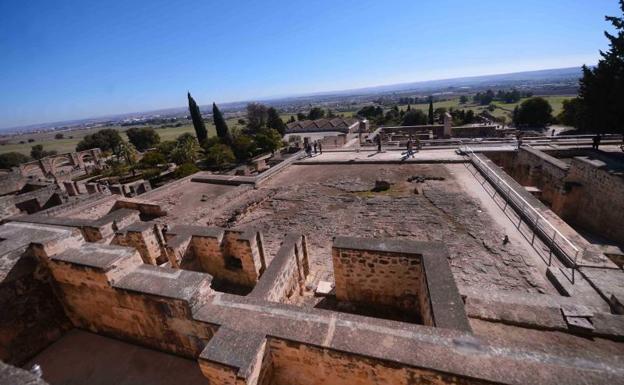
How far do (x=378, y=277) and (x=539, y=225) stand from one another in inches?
253

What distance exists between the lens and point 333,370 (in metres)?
3.46

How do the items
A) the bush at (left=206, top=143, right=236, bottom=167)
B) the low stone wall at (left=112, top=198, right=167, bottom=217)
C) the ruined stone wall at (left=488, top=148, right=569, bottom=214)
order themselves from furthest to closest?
the bush at (left=206, top=143, right=236, bottom=167) < the ruined stone wall at (left=488, top=148, right=569, bottom=214) < the low stone wall at (left=112, top=198, right=167, bottom=217)

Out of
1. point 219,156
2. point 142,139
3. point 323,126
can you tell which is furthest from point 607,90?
point 142,139

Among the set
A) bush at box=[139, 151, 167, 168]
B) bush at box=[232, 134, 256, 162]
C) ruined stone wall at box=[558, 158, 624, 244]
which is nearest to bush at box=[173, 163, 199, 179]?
bush at box=[139, 151, 167, 168]

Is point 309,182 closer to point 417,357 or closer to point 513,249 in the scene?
point 513,249

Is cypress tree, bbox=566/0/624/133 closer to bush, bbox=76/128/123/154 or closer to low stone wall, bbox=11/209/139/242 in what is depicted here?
low stone wall, bbox=11/209/139/242

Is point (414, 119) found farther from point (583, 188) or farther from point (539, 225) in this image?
point (539, 225)

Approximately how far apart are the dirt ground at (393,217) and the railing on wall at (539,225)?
27.3 inches

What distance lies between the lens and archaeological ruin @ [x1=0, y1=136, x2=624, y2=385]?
3.22m

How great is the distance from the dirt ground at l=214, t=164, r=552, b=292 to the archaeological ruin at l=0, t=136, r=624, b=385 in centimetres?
8

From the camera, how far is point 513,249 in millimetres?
7707

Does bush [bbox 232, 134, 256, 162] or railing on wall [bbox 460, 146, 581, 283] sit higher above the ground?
railing on wall [bbox 460, 146, 581, 283]

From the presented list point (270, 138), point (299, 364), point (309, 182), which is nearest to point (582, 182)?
point (309, 182)

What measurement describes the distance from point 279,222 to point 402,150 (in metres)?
13.3
